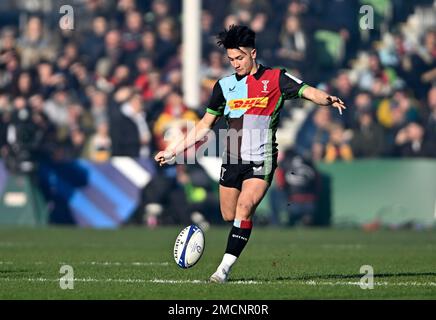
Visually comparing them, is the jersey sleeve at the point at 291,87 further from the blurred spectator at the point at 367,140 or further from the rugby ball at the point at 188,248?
the blurred spectator at the point at 367,140

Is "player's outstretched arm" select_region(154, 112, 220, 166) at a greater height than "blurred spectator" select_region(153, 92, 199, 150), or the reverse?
"player's outstretched arm" select_region(154, 112, 220, 166)

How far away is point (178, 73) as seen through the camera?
27047 mm

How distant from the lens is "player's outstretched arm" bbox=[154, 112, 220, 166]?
12.3 m

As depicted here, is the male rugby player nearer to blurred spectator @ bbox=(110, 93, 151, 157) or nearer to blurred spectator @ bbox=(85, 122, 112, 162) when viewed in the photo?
blurred spectator @ bbox=(110, 93, 151, 157)

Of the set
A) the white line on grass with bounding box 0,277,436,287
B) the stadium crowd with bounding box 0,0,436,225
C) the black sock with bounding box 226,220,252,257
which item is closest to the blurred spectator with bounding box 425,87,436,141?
the stadium crowd with bounding box 0,0,436,225

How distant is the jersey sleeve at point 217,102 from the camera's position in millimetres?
12297

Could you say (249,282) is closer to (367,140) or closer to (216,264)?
(216,264)

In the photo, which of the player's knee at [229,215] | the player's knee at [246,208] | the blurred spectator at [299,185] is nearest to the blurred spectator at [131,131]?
the blurred spectator at [299,185]

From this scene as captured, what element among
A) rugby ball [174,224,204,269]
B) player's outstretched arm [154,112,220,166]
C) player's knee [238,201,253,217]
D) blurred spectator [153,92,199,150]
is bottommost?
rugby ball [174,224,204,269]

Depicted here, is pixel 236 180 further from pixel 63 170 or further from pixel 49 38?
pixel 49 38

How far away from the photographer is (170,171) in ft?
77.8

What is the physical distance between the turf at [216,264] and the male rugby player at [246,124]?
716mm
